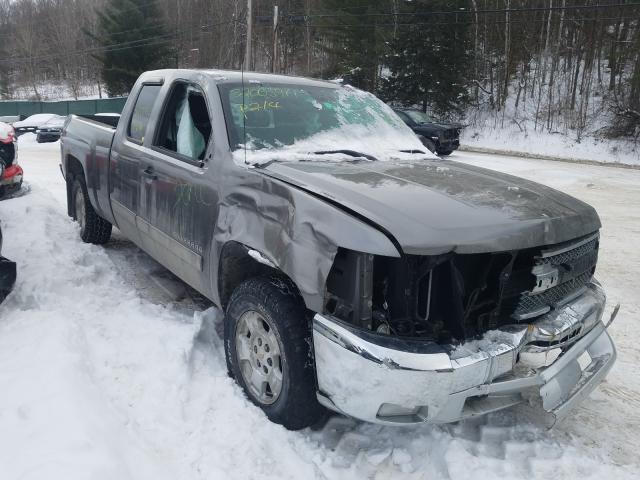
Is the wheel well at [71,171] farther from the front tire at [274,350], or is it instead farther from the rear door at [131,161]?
the front tire at [274,350]

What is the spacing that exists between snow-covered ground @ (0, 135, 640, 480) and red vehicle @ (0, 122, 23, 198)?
8.36 feet

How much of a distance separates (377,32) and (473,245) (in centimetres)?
3085

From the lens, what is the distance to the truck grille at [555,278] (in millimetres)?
2578

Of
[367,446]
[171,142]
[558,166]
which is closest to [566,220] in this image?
[367,446]

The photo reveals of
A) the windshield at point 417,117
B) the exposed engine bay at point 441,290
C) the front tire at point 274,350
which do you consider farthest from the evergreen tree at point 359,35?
the exposed engine bay at point 441,290

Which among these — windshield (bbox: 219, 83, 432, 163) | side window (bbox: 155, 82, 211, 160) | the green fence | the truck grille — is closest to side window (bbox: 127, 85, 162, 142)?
side window (bbox: 155, 82, 211, 160)

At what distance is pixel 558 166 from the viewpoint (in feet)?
56.2

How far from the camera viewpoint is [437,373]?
2.22 metres

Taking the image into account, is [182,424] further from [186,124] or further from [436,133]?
[436,133]

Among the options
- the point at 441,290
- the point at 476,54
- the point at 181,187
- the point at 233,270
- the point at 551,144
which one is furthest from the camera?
the point at 476,54

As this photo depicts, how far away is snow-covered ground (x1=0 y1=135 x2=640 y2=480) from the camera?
8.22 ft

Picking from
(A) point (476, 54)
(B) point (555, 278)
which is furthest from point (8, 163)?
(A) point (476, 54)

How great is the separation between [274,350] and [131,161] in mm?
2328

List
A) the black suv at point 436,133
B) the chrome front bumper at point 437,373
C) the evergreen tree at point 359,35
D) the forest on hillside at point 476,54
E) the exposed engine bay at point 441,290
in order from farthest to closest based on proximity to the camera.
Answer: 1. the evergreen tree at point 359,35
2. the forest on hillside at point 476,54
3. the black suv at point 436,133
4. the exposed engine bay at point 441,290
5. the chrome front bumper at point 437,373
